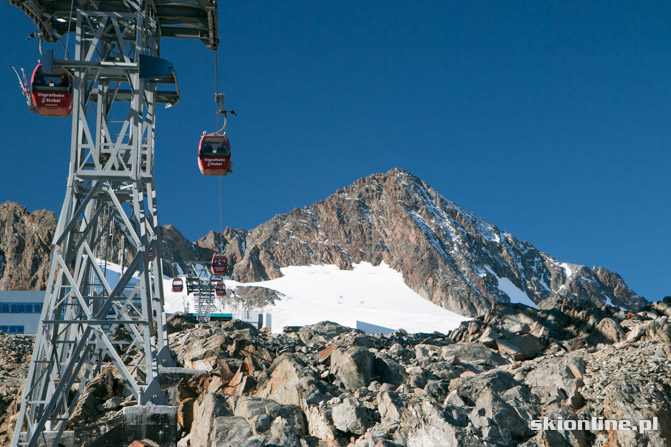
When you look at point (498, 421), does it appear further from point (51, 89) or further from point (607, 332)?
point (607, 332)

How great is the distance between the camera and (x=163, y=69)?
1584 cm

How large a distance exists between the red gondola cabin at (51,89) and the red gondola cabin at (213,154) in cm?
445

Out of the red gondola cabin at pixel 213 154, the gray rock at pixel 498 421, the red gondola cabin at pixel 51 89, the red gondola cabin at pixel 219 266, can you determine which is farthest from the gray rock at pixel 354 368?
the red gondola cabin at pixel 219 266

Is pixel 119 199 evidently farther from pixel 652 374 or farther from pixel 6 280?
pixel 6 280

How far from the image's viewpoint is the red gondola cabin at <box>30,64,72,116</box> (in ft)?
51.7

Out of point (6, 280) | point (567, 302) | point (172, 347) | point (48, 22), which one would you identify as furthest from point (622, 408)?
point (6, 280)

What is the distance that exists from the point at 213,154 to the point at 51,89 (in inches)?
196

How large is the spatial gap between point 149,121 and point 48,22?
11.3 ft

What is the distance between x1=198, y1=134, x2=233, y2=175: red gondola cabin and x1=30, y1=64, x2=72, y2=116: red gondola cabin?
445cm

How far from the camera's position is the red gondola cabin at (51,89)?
1575cm

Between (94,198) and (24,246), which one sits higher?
(24,246)

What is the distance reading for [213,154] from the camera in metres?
19.7

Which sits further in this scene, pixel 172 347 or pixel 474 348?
pixel 172 347

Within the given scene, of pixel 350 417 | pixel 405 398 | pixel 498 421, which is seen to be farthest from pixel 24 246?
pixel 498 421
